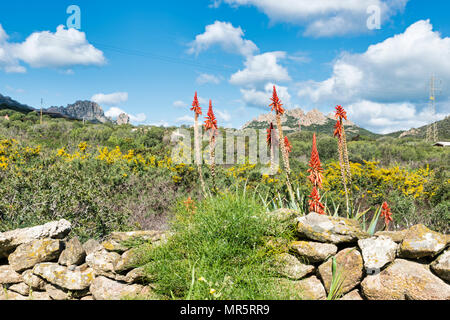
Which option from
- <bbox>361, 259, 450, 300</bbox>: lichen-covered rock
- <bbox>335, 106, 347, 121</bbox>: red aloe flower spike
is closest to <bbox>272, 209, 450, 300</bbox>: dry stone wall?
<bbox>361, 259, 450, 300</bbox>: lichen-covered rock

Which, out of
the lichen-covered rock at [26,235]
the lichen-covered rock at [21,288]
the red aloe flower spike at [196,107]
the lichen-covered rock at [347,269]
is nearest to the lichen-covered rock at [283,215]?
the lichen-covered rock at [347,269]

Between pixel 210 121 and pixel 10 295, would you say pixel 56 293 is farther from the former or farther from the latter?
pixel 210 121

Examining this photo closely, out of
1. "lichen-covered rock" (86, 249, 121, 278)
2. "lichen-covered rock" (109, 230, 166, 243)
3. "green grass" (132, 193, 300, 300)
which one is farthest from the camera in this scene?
"lichen-covered rock" (109, 230, 166, 243)

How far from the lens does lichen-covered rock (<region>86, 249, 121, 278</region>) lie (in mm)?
3336

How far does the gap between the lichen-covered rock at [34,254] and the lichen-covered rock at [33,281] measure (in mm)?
100

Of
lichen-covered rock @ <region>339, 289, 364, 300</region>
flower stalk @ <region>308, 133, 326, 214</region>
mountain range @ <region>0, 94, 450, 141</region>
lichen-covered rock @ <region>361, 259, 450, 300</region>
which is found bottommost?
lichen-covered rock @ <region>339, 289, 364, 300</region>

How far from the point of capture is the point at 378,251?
2.72 meters

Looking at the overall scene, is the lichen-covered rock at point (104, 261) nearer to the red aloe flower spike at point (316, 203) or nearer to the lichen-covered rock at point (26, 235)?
the lichen-covered rock at point (26, 235)

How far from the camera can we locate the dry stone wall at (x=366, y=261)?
8.25ft

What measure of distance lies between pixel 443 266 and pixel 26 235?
184 inches

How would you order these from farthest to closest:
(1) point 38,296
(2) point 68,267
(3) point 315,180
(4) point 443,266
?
(3) point 315,180 → (1) point 38,296 → (2) point 68,267 → (4) point 443,266

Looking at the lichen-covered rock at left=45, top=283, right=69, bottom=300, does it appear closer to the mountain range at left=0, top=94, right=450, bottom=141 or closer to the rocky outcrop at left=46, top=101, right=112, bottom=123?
the mountain range at left=0, top=94, right=450, bottom=141

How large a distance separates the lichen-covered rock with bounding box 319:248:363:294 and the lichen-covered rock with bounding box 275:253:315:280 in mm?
153

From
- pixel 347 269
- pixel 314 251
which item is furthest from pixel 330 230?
pixel 347 269
